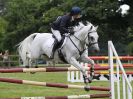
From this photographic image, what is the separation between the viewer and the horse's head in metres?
8.58

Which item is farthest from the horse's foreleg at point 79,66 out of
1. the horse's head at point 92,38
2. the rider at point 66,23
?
the rider at point 66,23

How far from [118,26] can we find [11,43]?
13860mm

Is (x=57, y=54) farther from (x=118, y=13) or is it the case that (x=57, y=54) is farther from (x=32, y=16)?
(x=32, y=16)

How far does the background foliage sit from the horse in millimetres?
25193

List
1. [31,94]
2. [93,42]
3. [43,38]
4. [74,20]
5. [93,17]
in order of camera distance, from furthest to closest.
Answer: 1. [93,17]
2. [31,94]
3. [43,38]
4. [74,20]
5. [93,42]

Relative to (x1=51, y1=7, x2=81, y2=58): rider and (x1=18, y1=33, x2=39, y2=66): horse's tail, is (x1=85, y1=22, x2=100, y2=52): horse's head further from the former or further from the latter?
(x1=18, y1=33, x2=39, y2=66): horse's tail

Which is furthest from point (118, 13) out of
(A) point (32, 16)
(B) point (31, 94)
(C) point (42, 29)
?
(B) point (31, 94)

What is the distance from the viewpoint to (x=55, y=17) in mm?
38062

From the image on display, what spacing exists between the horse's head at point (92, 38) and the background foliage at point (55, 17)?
2609 centimetres

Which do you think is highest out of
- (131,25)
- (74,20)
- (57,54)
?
(131,25)

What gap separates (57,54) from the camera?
31.0ft

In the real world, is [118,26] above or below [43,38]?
above

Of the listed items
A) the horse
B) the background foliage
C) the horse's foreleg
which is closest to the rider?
the horse

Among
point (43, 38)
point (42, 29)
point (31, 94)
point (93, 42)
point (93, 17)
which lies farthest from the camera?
point (42, 29)
